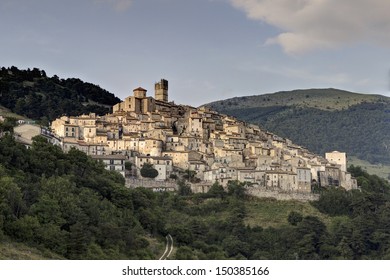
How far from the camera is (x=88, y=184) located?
2291 cm

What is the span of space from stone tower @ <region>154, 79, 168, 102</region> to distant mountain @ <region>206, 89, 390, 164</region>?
893 inches

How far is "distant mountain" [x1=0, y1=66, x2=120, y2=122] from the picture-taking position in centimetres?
4522

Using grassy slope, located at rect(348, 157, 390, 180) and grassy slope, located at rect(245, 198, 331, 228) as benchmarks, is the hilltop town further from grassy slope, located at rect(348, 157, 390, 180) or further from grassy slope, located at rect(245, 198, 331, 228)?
grassy slope, located at rect(348, 157, 390, 180)

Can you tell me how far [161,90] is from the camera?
47.4 meters

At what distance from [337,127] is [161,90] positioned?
1264 inches

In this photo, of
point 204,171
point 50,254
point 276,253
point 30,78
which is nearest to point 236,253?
point 276,253

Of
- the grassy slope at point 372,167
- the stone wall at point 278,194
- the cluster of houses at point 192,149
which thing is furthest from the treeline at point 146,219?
the grassy slope at point 372,167

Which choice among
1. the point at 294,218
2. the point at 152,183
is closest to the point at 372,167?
the point at 152,183

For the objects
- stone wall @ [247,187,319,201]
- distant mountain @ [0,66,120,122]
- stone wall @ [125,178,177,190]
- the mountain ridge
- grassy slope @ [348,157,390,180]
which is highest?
the mountain ridge

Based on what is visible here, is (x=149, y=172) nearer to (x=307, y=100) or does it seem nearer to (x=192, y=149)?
(x=192, y=149)

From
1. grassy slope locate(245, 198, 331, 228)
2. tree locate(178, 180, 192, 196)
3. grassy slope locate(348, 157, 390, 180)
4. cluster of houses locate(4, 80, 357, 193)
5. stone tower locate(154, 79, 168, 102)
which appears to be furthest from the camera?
grassy slope locate(348, 157, 390, 180)

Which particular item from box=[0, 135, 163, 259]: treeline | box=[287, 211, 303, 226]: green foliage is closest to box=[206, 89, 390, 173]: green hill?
box=[287, 211, 303, 226]: green foliage

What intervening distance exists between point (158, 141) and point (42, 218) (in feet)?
65.5

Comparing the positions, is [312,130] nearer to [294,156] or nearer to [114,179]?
[294,156]
